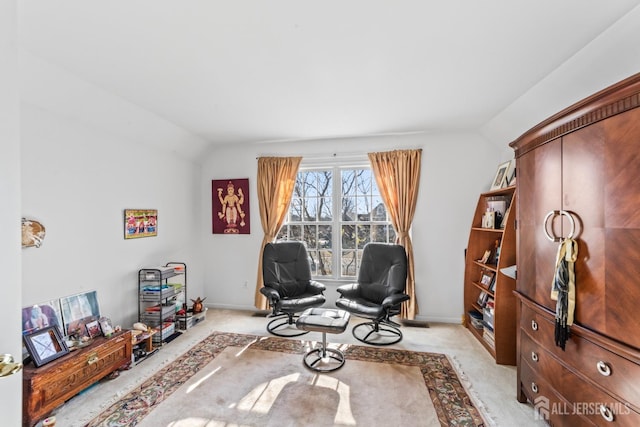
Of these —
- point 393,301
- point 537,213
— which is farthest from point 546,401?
point 393,301

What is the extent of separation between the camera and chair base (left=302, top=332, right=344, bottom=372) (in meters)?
2.58

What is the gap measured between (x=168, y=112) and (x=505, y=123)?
3621 mm

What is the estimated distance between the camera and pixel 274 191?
4086 mm

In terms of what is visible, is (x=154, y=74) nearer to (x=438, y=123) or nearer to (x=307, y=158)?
(x=307, y=158)

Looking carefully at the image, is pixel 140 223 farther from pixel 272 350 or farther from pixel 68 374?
pixel 272 350

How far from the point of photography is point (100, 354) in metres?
2.31

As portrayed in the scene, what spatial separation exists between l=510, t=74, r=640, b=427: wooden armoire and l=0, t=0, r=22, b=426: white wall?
219 centimetres

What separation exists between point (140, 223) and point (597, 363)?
3921mm

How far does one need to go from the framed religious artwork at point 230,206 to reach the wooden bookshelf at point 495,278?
120 inches

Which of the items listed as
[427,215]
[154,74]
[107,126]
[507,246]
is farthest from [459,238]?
[107,126]

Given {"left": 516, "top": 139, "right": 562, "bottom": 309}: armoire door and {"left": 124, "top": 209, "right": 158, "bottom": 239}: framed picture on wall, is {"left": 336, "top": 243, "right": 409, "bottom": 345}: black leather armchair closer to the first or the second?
{"left": 516, "top": 139, "right": 562, "bottom": 309}: armoire door

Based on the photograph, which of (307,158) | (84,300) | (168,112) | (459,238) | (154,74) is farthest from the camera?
(307,158)

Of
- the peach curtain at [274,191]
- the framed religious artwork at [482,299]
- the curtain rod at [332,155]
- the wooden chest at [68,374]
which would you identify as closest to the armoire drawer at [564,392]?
the framed religious artwork at [482,299]

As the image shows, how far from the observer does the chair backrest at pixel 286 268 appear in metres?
3.64
